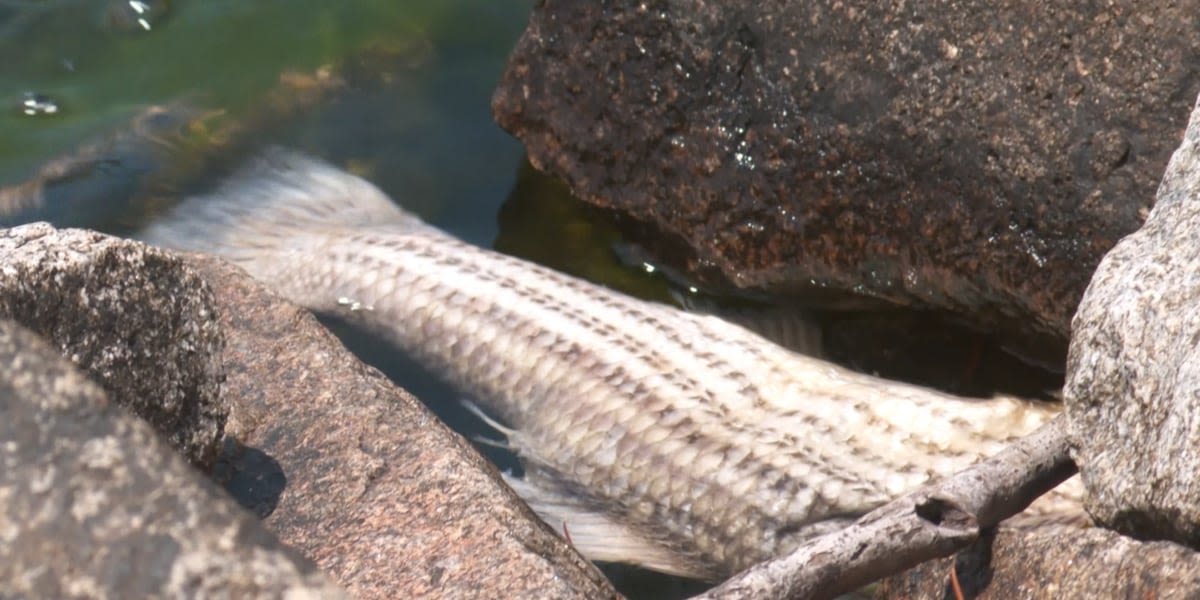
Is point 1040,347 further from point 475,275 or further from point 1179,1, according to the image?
point 475,275

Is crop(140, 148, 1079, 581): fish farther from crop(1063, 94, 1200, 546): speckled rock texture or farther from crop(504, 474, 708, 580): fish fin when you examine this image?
crop(1063, 94, 1200, 546): speckled rock texture

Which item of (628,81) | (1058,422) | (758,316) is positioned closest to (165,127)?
(628,81)

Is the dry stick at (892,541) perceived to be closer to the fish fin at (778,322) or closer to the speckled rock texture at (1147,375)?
the speckled rock texture at (1147,375)

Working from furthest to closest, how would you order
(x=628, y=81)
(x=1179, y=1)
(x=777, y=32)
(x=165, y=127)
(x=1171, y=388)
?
Answer: 1. (x=165, y=127)
2. (x=628, y=81)
3. (x=777, y=32)
4. (x=1179, y=1)
5. (x=1171, y=388)

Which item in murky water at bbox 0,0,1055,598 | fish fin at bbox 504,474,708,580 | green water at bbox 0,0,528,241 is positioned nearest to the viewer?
fish fin at bbox 504,474,708,580

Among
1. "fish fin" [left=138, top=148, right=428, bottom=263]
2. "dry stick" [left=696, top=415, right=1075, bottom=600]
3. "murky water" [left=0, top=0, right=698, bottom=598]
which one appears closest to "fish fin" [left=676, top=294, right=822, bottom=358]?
"murky water" [left=0, top=0, right=698, bottom=598]

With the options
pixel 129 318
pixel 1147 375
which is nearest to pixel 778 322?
pixel 1147 375
